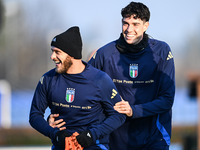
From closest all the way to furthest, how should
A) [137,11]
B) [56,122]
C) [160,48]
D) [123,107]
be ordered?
[56,122] < [123,107] < [137,11] < [160,48]

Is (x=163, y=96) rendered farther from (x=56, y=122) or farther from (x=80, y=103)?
(x=56, y=122)

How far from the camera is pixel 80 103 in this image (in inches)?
205

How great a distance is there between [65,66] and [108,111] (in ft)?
2.28

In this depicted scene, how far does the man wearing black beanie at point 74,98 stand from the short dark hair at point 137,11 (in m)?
0.82

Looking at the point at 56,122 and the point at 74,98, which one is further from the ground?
the point at 74,98

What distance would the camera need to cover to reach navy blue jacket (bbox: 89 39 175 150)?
5855 millimetres

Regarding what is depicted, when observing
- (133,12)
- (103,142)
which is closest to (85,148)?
(103,142)

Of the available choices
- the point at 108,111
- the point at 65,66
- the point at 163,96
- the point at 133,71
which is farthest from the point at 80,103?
the point at 163,96

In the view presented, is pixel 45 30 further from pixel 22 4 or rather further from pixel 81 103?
pixel 81 103

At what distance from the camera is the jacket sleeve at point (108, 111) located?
514 cm

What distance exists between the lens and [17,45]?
183ft

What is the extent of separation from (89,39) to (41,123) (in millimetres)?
61667

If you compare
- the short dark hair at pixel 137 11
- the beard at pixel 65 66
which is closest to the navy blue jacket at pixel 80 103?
the beard at pixel 65 66

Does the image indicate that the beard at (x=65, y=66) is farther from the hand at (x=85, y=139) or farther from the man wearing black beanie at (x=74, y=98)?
the hand at (x=85, y=139)
